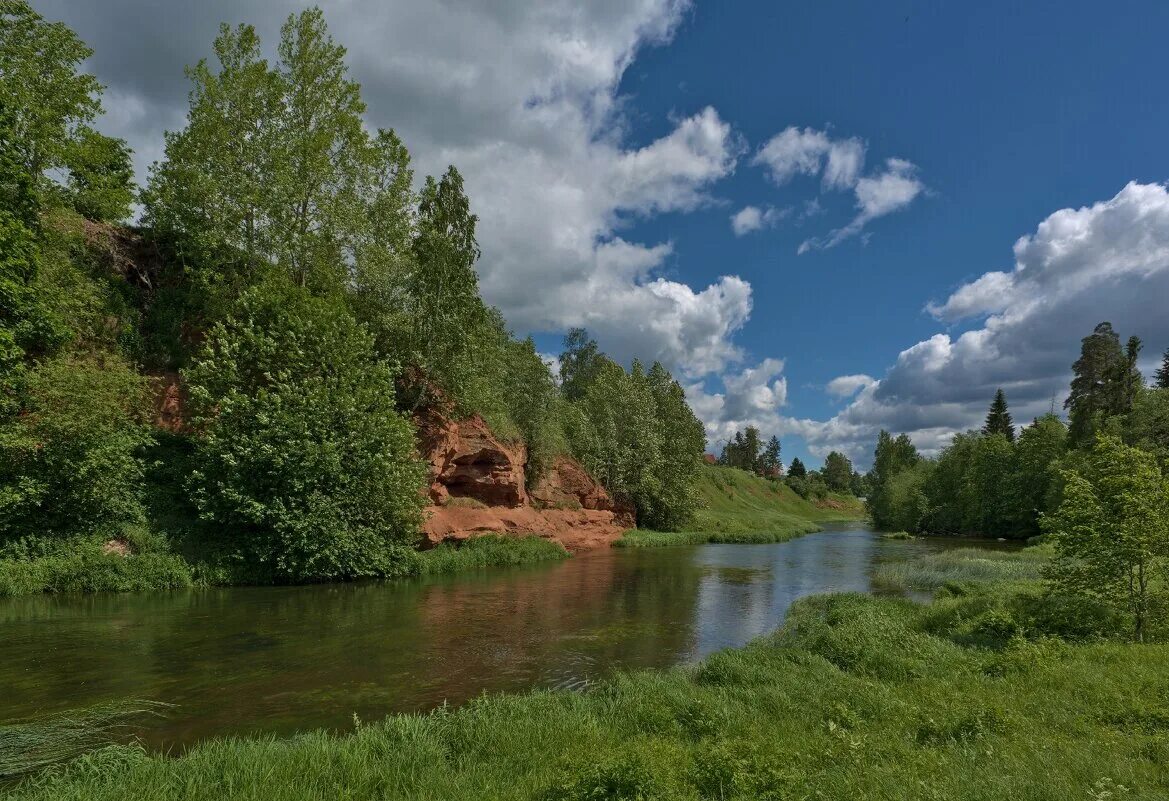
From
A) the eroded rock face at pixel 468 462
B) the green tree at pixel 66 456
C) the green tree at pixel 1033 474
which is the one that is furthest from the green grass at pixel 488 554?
the green tree at pixel 1033 474

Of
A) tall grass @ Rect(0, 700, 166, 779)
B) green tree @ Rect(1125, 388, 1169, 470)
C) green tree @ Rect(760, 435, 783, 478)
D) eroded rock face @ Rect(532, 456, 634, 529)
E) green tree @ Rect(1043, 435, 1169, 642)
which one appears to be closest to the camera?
tall grass @ Rect(0, 700, 166, 779)

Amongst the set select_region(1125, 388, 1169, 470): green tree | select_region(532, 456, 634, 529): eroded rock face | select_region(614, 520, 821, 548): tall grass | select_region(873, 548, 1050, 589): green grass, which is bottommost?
select_region(614, 520, 821, 548): tall grass

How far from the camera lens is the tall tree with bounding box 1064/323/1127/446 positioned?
6047cm

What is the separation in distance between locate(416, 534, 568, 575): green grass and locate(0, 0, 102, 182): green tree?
990 inches

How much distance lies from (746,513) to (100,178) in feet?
333

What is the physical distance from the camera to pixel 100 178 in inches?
1280

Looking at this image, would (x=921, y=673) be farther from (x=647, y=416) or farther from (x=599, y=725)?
(x=647, y=416)

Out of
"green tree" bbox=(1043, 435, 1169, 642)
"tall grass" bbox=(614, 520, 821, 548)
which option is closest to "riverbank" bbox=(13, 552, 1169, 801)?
"green tree" bbox=(1043, 435, 1169, 642)

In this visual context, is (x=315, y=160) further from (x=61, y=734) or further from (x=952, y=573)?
(x=952, y=573)

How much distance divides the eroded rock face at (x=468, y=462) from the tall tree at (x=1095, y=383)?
5664cm

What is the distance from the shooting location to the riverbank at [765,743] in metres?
6.31

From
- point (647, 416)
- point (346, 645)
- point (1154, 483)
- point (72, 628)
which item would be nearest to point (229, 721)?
point (346, 645)

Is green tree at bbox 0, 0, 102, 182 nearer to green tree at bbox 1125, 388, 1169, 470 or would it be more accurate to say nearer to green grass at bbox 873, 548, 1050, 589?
green grass at bbox 873, 548, 1050, 589

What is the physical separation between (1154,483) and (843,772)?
12.6 metres
